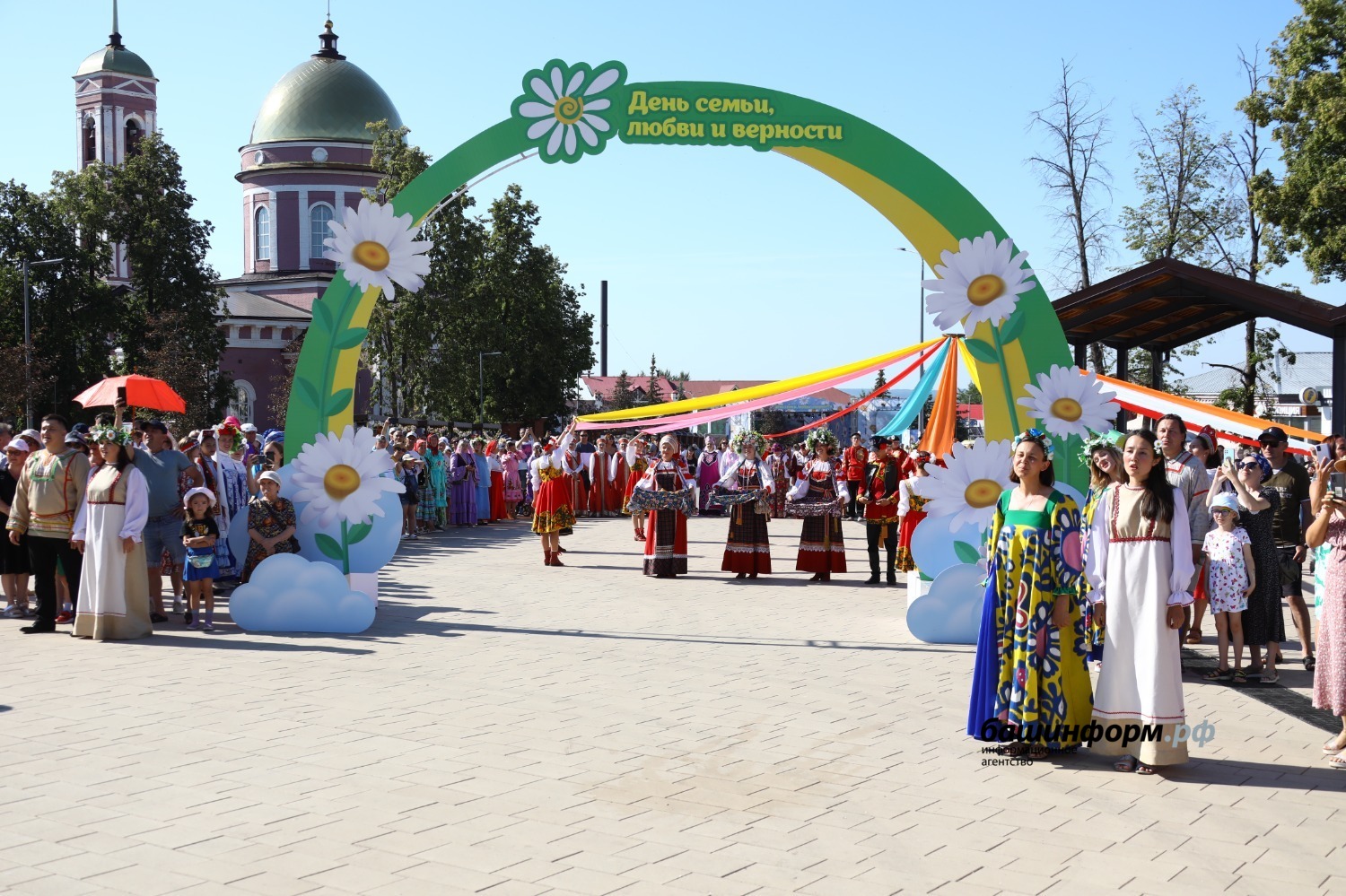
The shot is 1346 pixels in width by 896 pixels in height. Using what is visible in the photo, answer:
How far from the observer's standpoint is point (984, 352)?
10539 mm

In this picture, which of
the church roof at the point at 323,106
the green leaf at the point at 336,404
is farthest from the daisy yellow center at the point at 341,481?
the church roof at the point at 323,106

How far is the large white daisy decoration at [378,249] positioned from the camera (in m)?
11.0

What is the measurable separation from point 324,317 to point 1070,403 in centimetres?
669

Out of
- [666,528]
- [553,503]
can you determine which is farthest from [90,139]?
[666,528]

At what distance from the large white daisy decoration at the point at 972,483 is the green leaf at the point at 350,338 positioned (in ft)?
17.3

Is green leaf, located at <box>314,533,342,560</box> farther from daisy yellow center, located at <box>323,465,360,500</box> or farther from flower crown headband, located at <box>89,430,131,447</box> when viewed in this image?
flower crown headband, located at <box>89,430,131,447</box>

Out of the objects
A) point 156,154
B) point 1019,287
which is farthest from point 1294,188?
point 156,154

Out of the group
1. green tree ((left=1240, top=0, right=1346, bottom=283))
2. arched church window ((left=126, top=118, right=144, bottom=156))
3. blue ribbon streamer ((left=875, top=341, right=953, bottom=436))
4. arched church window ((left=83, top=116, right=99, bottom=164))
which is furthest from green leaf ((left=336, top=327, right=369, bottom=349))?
arched church window ((left=83, top=116, right=99, bottom=164))

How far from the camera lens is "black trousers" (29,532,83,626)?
1038 cm

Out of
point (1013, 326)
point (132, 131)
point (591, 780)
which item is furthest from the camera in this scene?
point (132, 131)

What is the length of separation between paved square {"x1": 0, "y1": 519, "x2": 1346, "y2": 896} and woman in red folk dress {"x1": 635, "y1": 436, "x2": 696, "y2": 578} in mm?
4849

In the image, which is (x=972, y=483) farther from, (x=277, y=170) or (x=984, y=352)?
(x=277, y=170)

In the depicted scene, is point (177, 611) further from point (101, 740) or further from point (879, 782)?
point (879, 782)

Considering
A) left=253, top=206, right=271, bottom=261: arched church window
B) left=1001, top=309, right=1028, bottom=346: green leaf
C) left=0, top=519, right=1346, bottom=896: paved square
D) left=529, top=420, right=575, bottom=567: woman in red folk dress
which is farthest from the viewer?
left=253, top=206, right=271, bottom=261: arched church window
